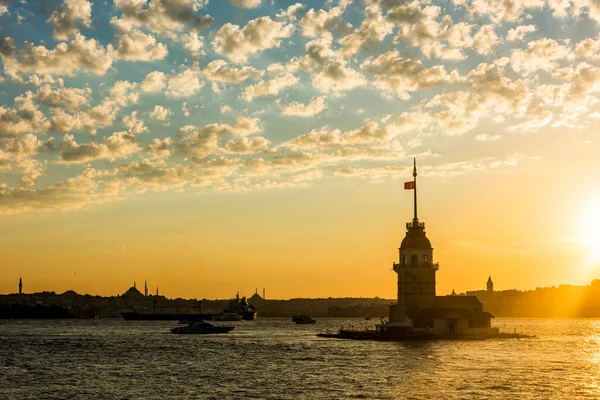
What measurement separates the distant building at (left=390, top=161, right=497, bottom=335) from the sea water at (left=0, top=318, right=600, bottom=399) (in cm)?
896

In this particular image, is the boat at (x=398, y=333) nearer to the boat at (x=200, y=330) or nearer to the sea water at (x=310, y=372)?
the sea water at (x=310, y=372)

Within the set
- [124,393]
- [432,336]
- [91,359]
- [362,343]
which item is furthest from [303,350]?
[124,393]

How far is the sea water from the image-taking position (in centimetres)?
6200

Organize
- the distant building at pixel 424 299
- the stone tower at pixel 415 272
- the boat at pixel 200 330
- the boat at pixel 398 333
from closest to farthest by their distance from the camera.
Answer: the boat at pixel 398 333
the distant building at pixel 424 299
the stone tower at pixel 415 272
the boat at pixel 200 330

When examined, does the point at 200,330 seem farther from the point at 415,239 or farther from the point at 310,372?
the point at 310,372

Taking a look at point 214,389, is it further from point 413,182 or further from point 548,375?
point 413,182

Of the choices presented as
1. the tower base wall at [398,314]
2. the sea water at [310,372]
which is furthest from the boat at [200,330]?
the sea water at [310,372]

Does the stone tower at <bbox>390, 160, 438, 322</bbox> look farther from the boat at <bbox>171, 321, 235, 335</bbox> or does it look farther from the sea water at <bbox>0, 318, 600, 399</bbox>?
the boat at <bbox>171, 321, 235, 335</bbox>

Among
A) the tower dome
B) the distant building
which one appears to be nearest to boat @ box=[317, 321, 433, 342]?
the distant building

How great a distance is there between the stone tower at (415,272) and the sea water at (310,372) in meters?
12.9

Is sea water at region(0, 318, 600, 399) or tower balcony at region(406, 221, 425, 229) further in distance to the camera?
tower balcony at region(406, 221, 425, 229)

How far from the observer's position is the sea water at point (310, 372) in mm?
62000

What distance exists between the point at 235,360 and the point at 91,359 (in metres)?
17.8

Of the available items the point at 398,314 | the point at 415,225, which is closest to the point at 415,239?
the point at 415,225
